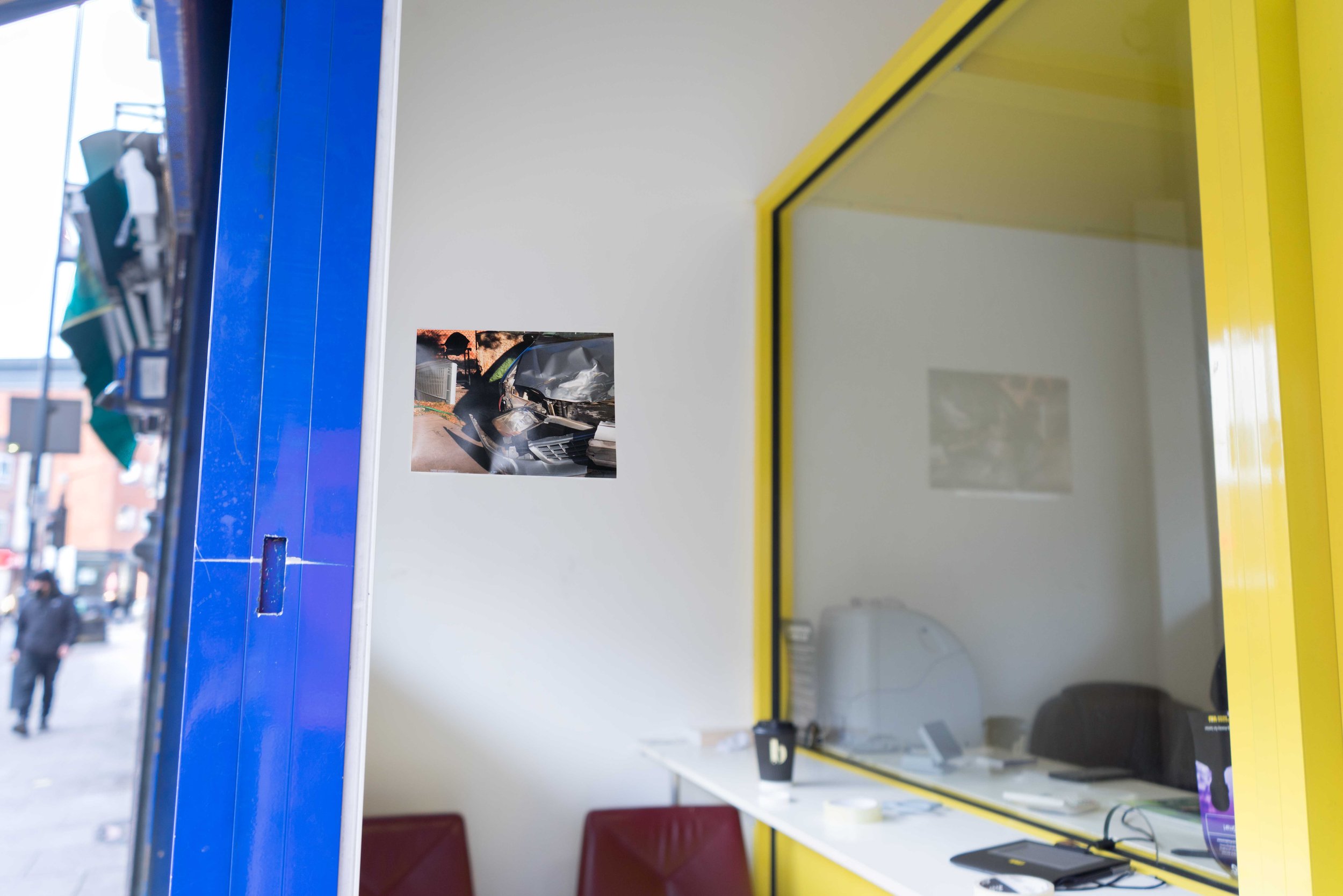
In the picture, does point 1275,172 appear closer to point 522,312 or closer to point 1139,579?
point 522,312

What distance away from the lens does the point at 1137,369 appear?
3.17 meters

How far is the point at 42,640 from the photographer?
→ 5.66ft

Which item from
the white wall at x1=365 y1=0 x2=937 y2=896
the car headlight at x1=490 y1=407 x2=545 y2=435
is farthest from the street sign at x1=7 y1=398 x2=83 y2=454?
the car headlight at x1=490 y1=407 x2=545 y2=435

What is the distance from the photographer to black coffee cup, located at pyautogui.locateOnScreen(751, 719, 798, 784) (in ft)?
6.31

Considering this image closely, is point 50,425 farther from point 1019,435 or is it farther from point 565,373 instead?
point 1019,435

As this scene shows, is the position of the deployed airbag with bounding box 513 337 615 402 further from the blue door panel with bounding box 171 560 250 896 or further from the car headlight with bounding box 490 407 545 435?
the blue door panel with bounding box 171 560 250 896

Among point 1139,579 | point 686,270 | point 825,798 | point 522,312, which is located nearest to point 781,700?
point 825,798

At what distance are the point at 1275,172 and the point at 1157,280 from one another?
2.28m

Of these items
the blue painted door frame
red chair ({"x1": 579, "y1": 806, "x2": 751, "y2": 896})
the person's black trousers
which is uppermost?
the blue painted door frame

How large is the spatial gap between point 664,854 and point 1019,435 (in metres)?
1.72

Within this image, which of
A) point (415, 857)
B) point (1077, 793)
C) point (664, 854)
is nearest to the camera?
point (1077, 793)

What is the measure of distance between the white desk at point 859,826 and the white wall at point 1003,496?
54cm

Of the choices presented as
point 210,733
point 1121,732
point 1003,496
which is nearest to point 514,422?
point 210,733

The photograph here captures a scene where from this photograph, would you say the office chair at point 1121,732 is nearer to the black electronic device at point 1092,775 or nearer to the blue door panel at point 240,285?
the black electronic device at point 1092,775
